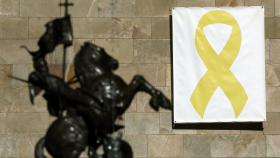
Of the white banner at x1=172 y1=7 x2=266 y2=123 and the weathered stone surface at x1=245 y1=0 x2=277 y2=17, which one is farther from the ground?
the weathered stone surface at x1=245 y1=0 x2=277 y2=17

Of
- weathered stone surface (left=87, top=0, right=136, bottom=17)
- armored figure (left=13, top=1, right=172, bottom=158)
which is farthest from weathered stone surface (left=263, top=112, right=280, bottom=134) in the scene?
armored figure (left=13, top=1, right=172, bottom=158)

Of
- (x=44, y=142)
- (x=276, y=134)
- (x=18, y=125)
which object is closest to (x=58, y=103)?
(x=44, y=142)

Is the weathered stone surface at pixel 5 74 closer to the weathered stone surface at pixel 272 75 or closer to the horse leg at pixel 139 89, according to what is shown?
the weathered stone surface at pixel 272 75

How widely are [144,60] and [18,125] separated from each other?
1.70 metres

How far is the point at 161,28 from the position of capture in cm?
1178

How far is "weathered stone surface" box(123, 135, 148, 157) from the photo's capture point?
1162 centimetres

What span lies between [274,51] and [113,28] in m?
1.97

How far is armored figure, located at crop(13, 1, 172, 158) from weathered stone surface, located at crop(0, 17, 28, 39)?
315 cm

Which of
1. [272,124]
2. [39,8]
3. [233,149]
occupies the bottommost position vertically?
[233,149]

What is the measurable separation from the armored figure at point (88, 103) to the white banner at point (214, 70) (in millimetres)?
3126

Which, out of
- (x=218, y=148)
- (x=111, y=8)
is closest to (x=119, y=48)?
(x=111, y=8)

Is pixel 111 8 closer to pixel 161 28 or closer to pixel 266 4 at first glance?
pixel 161 28

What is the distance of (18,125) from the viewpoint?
11.7 metres

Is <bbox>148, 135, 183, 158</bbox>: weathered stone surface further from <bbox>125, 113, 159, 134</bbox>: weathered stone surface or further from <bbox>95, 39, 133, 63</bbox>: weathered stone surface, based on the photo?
<bbox>95, 39, 133, 63</bbox>: weathered stone surface
